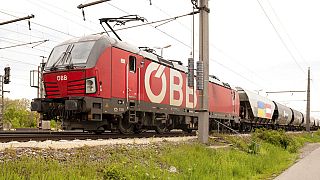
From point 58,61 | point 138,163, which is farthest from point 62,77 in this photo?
point 138,163

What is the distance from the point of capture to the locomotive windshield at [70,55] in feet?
45.7

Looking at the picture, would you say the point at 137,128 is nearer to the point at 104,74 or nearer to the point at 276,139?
the point at 104,74

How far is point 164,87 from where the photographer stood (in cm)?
1798

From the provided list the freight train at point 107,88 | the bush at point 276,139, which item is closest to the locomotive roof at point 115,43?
the freight train at point 107,88

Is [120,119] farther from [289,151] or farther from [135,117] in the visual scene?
[289,151]

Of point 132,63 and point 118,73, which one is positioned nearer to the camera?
point 118,73

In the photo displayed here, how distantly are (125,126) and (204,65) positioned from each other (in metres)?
4.01

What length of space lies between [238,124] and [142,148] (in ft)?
72.5

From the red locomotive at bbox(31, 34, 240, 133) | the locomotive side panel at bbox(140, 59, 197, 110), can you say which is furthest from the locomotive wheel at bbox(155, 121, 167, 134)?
the locomotive side panel at bbox(140, 59, 197, 110)

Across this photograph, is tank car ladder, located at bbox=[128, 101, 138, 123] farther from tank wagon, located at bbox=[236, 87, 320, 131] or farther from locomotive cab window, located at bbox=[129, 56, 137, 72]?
tank wagon, located at bbox=[236, 87, 320, 131]

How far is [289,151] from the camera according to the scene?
21.5 m

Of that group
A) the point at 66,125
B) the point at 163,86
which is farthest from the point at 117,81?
the point at 163,86

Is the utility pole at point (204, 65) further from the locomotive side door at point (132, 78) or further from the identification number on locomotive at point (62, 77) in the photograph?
the identification number on locomotive at point (62, 77)

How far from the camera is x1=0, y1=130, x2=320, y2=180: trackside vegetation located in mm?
6719
